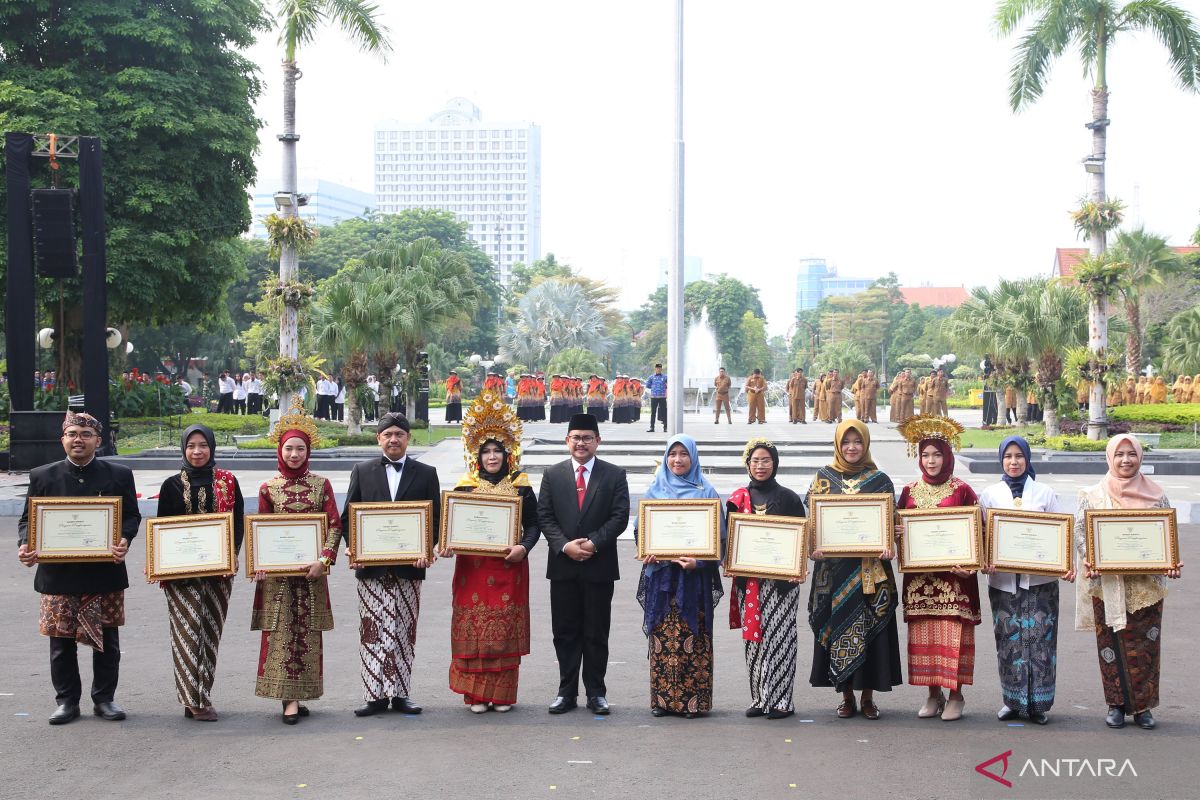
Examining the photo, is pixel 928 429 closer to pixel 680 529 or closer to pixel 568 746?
pixel 680 529

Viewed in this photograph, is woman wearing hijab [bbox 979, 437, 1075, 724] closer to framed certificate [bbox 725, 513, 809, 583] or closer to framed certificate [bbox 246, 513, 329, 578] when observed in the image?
framed certificate [bbox 725, 513, 809, 583]

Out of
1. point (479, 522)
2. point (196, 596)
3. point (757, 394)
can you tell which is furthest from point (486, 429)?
point (757, 394)

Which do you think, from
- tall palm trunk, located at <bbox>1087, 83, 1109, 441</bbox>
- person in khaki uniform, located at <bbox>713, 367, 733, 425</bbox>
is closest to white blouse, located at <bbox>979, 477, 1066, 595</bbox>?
tall palm trunk, located at <bbox>1087, 83, 1109, 441</bbox>

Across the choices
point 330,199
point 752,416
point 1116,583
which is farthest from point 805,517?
point 330,199

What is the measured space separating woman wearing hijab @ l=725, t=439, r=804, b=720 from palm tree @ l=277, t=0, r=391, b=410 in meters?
17.4

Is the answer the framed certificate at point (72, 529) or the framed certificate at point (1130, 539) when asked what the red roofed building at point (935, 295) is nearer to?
the framed certificate at point (1130, 539)

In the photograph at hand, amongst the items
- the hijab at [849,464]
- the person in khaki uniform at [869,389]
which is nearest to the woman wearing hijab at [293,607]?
the hijab at [849,464]

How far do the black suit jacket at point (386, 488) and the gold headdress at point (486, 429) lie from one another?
0.22 metres

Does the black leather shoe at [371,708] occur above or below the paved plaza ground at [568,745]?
above

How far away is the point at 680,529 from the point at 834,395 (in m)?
30.2

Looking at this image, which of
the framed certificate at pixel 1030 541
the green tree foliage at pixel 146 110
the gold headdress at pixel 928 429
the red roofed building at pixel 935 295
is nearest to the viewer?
the framed certificate at pixel 1030 541

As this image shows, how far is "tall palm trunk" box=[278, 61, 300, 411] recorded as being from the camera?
22719mm

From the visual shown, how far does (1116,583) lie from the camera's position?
624cm

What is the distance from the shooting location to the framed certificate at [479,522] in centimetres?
640
